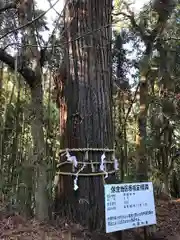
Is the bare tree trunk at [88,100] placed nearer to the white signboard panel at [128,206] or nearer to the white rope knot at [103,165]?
the white rope knot at [103,165]

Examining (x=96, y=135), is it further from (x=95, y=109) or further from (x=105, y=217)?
(x=105, y=217)

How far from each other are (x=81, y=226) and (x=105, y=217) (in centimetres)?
24

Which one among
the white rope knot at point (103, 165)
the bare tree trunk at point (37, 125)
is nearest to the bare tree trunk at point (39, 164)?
the bare tree trunk at point (37, 125)

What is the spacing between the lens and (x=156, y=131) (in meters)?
8.07

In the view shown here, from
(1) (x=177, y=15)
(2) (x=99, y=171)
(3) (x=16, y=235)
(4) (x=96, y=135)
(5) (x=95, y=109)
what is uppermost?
(1) (x=177, y=15)

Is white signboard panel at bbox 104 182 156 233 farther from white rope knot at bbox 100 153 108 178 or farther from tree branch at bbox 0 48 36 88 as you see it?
tree branch at bbox 0 48 36 88

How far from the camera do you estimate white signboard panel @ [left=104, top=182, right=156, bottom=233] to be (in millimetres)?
2805

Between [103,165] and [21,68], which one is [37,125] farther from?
[103,165]

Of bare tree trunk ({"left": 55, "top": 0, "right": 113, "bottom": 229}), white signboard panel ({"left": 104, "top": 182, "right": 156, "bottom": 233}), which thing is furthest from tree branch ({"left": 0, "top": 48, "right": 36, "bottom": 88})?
white signboard panel ({"left": 104, "top": 182, "right": 156, "bottom": 233})

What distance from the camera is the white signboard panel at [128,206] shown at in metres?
2.80

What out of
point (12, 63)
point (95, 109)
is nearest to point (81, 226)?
point (95, 109)

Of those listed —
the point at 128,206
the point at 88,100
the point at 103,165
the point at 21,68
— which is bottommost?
the point at 128,206

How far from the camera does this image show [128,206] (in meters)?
3.01

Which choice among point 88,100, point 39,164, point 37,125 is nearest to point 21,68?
point 37,125
